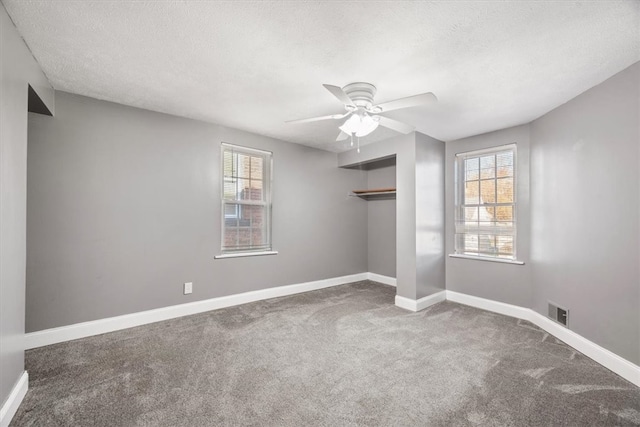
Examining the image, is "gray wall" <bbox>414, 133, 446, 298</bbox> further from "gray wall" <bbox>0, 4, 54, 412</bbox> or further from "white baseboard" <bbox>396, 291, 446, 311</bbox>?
"gray wall" <bbox>0, 4, 54, 412</bbox>

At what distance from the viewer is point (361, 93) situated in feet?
8.37

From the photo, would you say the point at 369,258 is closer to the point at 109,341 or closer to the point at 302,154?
the point at 302,154

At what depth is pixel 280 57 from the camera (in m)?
2.17

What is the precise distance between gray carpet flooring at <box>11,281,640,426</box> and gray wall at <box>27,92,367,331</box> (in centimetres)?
45

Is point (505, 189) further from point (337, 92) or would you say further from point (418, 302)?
point (337, 92)

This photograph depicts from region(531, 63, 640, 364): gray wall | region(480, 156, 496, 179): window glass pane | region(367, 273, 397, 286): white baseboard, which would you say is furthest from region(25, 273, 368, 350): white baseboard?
region(531, 63, 640, 364): gray wall

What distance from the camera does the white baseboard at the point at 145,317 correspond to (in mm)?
2746

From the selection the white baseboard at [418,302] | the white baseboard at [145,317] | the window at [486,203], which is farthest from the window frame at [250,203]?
the window at [486,203]

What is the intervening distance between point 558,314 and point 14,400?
4.68 meters

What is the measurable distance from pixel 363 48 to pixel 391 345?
265 cm

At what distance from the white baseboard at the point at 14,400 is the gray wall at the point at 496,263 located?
4.71 metres

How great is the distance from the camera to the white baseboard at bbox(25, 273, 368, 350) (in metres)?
2.75

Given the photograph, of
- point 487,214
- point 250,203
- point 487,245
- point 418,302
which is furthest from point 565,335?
point 250,203

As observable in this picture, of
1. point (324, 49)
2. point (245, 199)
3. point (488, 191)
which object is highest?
point (324, 49)
